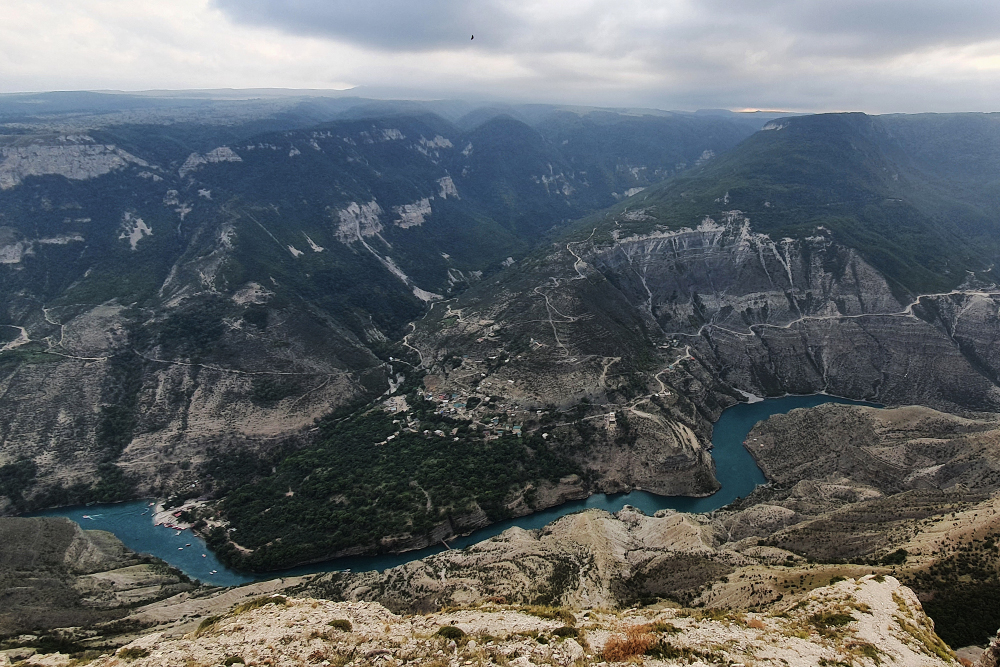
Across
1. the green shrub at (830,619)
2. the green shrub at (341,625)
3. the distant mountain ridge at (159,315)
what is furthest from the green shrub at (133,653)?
the distant mountain ridge at (159,315)

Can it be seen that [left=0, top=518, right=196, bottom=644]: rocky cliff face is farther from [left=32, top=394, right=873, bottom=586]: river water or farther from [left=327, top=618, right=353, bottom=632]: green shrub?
[left=327, top=618, right=353, bottom=632]: green shrub

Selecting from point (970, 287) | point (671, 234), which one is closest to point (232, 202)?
point (671, 234)

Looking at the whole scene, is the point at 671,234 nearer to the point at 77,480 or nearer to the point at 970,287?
the point at 970,287

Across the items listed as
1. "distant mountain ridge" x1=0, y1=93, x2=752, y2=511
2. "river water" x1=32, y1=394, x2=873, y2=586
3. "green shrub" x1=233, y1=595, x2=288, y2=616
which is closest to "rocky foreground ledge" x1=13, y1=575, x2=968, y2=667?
"green shrub" x1=233, y1=595, x2=288, y2=616

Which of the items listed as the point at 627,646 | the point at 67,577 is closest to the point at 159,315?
the point at 67,577

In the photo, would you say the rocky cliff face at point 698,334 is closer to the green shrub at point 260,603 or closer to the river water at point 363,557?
the river water at point 363,557

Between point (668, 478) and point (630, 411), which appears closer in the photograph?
point (668, 478)
